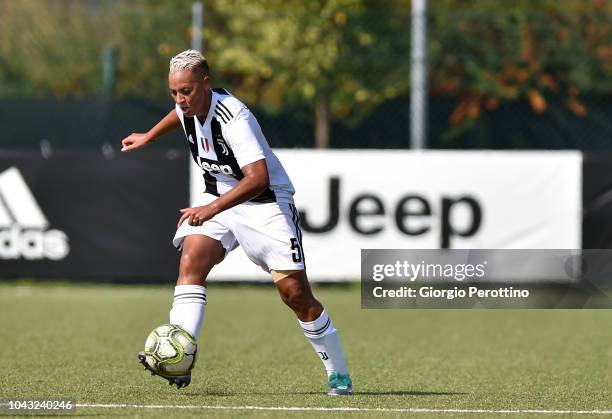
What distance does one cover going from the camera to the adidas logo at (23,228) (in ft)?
47.4

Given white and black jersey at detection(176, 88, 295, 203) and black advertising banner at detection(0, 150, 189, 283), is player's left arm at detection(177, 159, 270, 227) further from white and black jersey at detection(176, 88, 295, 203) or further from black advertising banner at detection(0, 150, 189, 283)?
black advertising banner at detection(0, 150, 189, 283)

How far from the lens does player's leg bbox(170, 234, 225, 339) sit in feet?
24.9

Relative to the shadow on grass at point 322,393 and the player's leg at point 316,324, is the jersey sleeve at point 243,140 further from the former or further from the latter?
the shadow on grass at point 322,393

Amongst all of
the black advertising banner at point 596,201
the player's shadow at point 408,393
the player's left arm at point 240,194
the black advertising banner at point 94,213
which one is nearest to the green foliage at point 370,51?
the black advertising banner at point 596,201

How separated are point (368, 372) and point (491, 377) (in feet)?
2.61

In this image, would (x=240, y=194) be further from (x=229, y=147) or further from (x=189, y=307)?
(x=189, y=307)

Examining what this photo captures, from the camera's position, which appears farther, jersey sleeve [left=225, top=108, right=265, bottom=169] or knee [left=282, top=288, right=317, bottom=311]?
knee [left=282, top=288, right=317, bottom=311]

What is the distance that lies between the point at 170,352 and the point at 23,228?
24.7 ft

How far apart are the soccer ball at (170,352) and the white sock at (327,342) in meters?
0.70

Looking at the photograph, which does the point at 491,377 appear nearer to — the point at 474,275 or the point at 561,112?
the point at 474,275

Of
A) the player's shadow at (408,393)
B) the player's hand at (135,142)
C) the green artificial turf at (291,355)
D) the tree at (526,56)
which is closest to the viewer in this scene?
the green artificial turf at (291,355)

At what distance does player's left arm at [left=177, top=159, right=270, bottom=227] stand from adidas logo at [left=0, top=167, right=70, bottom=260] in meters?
7.47

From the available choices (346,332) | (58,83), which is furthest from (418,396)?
(58,83)

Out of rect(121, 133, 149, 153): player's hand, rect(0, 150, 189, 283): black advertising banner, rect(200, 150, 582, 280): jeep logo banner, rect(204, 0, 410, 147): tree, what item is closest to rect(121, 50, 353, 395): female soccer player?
rect(121, 133, 149, 153): player's hand
